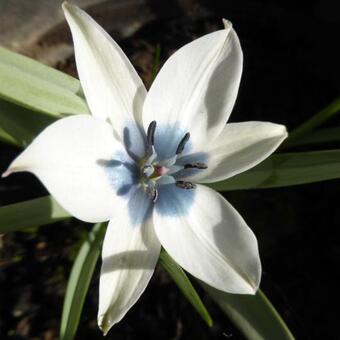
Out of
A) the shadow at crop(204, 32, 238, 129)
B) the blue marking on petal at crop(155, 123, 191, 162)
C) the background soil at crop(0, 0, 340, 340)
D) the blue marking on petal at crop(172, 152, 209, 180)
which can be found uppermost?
the shadow at crop(204, 32, 238, 129)

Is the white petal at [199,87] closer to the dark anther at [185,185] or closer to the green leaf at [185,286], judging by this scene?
the dark anther at [185,185]

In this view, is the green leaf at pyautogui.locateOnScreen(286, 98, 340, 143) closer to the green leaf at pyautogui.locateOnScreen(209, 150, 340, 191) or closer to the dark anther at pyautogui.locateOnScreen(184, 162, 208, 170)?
the green leaf at pyautogui.locateOnScreen(209, 150, 340, 191)

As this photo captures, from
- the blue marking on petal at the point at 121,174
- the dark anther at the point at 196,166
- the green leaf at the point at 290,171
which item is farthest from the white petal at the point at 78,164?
the green leaf at the point at 290,171

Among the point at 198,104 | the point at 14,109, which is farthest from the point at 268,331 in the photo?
the point at 14,109

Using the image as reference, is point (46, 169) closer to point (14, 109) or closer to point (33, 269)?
point (14, 109)

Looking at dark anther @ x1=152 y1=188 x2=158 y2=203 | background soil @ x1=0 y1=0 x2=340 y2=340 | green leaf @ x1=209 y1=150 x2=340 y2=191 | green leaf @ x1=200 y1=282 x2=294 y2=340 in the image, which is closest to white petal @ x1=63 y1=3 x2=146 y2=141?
dark anther @ x1=152 y1=188 x2=158 y2=203
